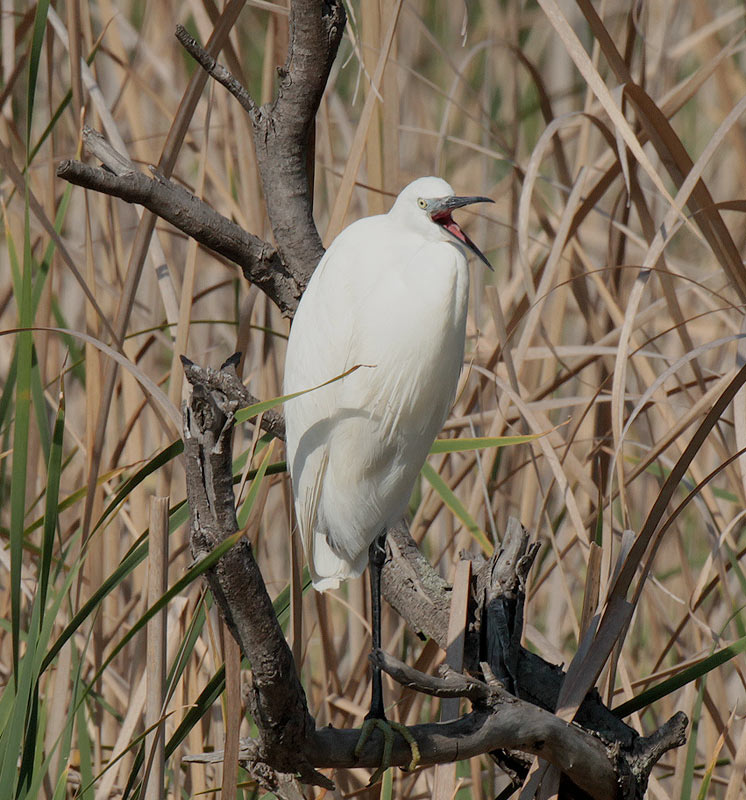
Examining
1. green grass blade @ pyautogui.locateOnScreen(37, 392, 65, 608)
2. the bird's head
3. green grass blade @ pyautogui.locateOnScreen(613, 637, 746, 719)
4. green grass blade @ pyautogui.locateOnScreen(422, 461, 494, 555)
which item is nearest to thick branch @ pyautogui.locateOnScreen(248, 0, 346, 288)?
the bird's head

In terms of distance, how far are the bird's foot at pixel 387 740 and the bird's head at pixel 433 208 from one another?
43 centimetres

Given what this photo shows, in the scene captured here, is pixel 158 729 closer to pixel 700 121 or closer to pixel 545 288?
pixel 545 288

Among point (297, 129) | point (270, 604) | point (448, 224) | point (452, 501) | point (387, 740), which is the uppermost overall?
point (297, 129)

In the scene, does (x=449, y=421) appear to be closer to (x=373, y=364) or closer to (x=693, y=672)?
(x=373, y=364)

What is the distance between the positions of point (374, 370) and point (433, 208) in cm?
18

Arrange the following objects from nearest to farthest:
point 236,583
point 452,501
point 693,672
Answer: point 236,583, point 693,672, point 452,501

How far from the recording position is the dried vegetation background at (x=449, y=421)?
0.85 m

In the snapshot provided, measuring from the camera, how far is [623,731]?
3.14ft

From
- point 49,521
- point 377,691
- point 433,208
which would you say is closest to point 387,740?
point 377,691

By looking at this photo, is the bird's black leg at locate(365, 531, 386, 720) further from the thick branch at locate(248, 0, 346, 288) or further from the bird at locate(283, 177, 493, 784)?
the thick branch at locate(248, 0, 346, 288)

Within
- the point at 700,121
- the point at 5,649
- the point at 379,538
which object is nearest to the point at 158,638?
the point at 379,538

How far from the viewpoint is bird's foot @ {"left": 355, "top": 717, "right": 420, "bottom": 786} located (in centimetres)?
80

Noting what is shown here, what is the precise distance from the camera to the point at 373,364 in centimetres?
102

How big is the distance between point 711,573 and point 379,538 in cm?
40
